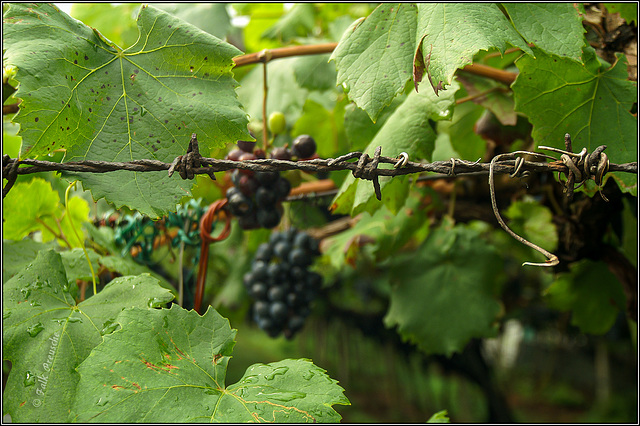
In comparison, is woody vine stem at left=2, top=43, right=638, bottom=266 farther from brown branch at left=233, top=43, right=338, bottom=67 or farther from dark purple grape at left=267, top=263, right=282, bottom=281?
dark purple grape at left=267, top=263, right=282, bottom=281

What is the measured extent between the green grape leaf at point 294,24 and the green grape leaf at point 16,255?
108 cm

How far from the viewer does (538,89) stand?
2.96 feet

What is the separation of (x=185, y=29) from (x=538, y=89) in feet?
2.11

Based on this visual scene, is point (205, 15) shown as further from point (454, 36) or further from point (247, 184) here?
point (454, 36)

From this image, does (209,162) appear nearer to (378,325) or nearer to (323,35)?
(323,35)

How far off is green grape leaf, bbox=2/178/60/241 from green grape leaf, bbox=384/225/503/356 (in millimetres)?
918

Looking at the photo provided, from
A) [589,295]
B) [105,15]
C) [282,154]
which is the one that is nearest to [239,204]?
[282,154]

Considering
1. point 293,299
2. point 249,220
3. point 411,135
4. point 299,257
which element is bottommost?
point 293,299

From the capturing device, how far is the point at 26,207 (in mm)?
980

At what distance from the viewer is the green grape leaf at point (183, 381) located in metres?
0.58

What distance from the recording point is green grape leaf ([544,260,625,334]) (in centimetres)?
136

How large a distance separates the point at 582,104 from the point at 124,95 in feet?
2.71

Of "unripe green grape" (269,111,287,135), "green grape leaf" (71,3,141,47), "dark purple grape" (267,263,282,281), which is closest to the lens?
"unripe green grape" (269,111,287,135)

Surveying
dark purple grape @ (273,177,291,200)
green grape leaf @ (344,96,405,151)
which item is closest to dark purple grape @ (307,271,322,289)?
dark purple grape @ (273,177,291,200)
